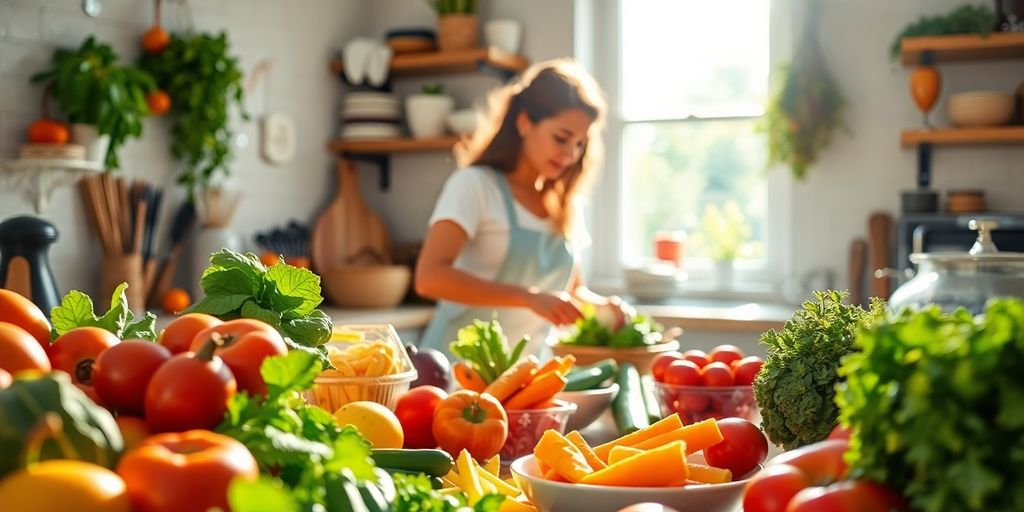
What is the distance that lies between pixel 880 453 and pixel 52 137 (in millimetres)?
2927

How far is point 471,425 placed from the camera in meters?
1.25

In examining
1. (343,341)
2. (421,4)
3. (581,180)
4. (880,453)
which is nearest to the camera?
(880,453)

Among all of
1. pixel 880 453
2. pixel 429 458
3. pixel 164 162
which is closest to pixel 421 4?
pixel 164 162

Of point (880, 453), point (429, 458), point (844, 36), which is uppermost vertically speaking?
point (844, 36)

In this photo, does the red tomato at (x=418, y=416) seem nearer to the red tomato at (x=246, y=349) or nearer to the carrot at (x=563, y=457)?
the carrot at (x=563, y=457)

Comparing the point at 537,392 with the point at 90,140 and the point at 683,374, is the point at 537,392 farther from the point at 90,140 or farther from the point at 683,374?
the point at 90,140

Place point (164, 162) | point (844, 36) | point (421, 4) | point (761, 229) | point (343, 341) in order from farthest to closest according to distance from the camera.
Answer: point (421, 4)
point (761, 229)
point (844, 36)
point (164, 162)
point (343, 341)

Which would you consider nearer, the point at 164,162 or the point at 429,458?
→ the point at 429,458

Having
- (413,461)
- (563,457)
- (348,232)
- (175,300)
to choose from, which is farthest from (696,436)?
(348,232)

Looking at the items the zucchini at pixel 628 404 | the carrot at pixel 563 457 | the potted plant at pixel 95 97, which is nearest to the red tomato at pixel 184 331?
the carrot at pixel 563 457

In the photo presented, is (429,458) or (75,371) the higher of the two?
(75,371)

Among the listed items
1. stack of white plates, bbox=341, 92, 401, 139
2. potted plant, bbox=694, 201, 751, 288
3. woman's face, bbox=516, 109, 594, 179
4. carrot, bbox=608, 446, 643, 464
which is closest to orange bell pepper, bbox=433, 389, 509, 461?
carrot, bbox=608, 446, 643, 464

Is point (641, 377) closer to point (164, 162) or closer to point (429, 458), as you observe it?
point (429, 458)

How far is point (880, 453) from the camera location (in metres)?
0.63
